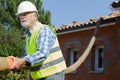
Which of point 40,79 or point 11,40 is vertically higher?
point 40,79

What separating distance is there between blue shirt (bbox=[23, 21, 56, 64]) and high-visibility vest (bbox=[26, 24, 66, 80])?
6cm

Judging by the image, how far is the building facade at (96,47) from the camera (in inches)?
739

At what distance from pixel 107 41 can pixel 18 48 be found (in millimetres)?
6446

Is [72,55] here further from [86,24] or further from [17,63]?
[17,63]

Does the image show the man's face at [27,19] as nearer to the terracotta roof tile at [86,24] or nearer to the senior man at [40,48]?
the senior man at [40,48]

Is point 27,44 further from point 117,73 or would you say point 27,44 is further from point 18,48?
point 18,48

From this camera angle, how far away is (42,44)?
3914mm

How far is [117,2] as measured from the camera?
50.4ft

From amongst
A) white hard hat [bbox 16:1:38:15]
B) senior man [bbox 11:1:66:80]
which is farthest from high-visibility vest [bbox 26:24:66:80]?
white hard hat [bbox 16:1:38:15]

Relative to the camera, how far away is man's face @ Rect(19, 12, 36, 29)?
3979 millimetres

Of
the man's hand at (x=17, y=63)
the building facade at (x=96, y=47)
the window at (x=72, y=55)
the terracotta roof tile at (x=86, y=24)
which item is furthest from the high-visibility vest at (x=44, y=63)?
the window at (x=72, y=55)

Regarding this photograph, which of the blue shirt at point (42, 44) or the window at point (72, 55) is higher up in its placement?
the blue shirt at point (42, 44)

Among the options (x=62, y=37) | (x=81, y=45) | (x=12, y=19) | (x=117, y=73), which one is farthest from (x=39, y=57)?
(x=12, y=19)

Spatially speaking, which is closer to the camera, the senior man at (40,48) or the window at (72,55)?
the senior man at (40,48)
